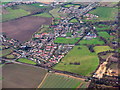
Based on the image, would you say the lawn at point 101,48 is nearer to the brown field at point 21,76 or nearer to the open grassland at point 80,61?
the open grassland at point 80,61

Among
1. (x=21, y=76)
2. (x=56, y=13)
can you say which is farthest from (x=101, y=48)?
(x=56, y=13)

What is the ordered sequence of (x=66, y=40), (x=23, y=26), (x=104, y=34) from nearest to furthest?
(x=66, y=40)
(x=104, y=34)
(x=23, y=26)

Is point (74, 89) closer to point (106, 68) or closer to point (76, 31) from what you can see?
point (106, 68)

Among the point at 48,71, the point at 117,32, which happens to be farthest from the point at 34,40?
the point at 117,32

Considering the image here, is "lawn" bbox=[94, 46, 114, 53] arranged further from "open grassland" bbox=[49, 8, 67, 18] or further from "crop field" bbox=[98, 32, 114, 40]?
"open grassland" bbox=[49, 8, 67, 18]

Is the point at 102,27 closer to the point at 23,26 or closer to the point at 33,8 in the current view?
the point at 23,26

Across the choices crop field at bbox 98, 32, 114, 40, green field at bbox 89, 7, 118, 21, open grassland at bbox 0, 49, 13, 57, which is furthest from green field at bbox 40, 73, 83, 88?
green field at bbox 89, 7, 118, 21

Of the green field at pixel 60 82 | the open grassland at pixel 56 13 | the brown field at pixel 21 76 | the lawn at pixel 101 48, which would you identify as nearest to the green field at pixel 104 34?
the lawn at pixel 101 48
